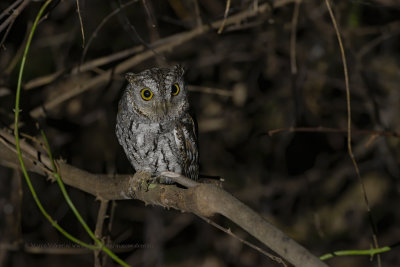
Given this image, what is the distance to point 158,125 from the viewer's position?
2219 mm

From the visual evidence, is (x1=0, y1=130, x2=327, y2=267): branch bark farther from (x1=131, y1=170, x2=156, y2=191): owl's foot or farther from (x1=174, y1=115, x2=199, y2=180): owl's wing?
(x1=174, y1=115, x2=199, y2=180): owl's wing

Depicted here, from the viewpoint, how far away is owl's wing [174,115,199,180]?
88.4 inches

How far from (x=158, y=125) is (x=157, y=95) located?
0.16 meters

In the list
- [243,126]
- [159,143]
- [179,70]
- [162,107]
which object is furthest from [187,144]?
[243,126]

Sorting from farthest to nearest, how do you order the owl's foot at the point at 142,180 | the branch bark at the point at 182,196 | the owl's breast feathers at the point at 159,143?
the owl's breast feathers at the point at 159,143 < the owl's foot at the point at 142,180 < the branch bark at the point at 182,196

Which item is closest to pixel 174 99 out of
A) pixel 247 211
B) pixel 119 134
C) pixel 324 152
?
pixel 119 134

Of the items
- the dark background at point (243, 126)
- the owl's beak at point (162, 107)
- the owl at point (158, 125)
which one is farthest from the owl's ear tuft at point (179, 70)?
the dark background at point (243, 126)

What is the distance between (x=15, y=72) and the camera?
2926 mm

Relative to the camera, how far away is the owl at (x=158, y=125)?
2.13 m

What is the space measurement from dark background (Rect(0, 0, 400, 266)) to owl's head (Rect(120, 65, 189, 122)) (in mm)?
613

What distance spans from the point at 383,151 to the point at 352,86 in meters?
0.48

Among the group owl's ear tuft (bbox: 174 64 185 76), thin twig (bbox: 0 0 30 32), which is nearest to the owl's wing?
owl's ear tuft (bbox: 174 64 185 76)

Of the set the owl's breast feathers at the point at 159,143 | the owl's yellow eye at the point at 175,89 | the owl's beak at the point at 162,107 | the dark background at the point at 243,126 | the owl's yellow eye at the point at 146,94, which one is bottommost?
the owl's breast feathers at the point at 159,143

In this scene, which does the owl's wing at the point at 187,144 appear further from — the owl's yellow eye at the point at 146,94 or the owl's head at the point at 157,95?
the owl's yellow eye at the point at 146,94
